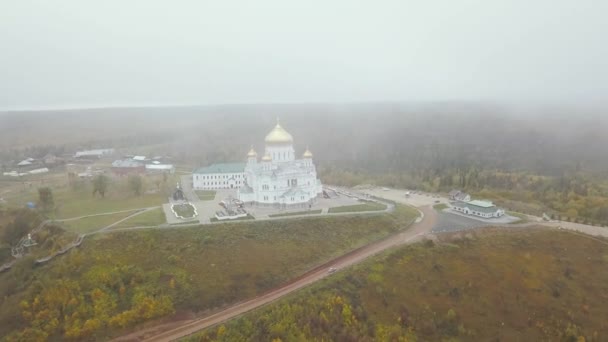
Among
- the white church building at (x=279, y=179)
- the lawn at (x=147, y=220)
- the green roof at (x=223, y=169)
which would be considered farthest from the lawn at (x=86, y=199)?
the white church building at (x=279, y=179)

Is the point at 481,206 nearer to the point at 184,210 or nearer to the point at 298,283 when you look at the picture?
the point at 298,283

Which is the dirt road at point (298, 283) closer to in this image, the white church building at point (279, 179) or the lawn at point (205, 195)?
the white church building at point (279, 179)

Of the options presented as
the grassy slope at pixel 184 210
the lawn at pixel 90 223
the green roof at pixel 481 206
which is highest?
the green roof at pixel 481 206

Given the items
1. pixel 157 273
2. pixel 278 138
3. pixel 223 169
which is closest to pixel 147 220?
pixel 157 273

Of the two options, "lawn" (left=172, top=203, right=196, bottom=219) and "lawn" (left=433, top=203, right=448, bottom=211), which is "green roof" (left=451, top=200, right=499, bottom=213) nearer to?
"lawn" (left=433, top=203, right=448, bottom=211)

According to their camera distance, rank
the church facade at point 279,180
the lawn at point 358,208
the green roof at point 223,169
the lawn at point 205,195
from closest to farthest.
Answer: the lawn at point 358,208 < the church facade at point 279,180 < the lawn at point 205,195 < the green roof at point 223,169

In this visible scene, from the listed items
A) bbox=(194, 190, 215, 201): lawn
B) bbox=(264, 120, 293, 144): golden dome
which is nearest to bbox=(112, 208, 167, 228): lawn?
bbox=(194, 190, 215, 201): lawn

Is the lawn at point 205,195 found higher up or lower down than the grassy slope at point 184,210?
lower down
